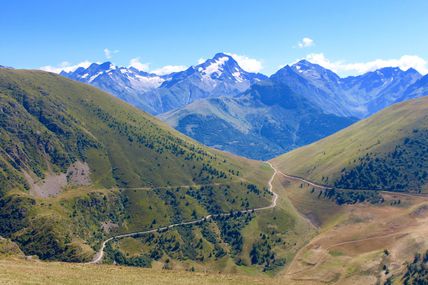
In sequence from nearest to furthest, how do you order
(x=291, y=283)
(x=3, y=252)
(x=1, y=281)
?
(x=1, y=281) → (x=291, y=283) → (x=3, y=252)

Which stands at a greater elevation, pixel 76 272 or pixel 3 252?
pixel 76 272

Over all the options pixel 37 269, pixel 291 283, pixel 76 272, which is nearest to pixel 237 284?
pixel 291 283

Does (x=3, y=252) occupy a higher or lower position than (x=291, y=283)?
lower

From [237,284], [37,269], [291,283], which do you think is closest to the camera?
[37,269]

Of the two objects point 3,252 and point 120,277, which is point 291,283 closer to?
point 120,277

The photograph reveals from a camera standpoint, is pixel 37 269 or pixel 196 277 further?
pixel 196 277

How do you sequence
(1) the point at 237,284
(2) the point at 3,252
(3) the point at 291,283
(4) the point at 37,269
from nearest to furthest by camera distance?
(4) the point at 37,269, (1) the point at 237,284, (3) the point at 291,283, (2) the point at 3,252

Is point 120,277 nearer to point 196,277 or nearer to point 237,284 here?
point 196,277

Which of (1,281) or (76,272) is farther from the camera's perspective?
(76,272)

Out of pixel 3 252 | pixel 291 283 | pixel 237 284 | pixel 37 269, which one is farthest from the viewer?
pixel 3 252
